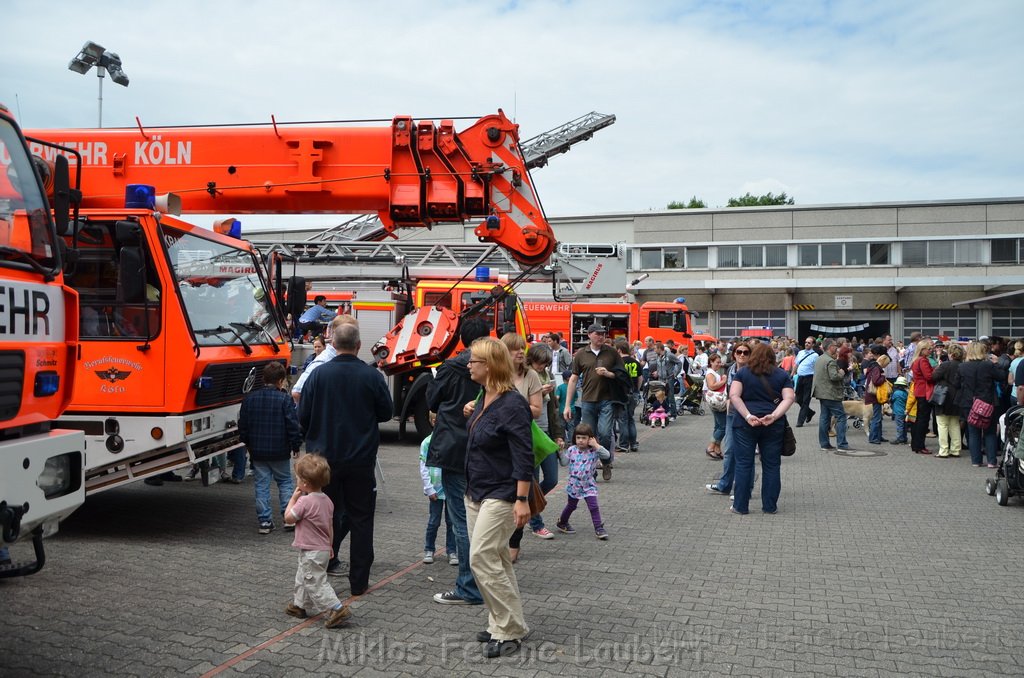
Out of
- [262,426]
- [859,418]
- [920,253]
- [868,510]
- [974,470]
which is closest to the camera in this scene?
[262,426]

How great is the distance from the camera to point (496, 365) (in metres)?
5.20

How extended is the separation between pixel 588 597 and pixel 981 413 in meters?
8.94

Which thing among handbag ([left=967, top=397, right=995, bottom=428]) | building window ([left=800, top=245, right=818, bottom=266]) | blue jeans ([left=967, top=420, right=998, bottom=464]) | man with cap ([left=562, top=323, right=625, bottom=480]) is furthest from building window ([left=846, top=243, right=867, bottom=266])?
man with cap ([left=562, top=323, right=625, bottom=480])

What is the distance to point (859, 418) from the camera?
58.6 feet

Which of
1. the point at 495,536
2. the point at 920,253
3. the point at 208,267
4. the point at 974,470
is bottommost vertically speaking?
the point at 974,470

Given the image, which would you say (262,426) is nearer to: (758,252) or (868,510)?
(868,510)

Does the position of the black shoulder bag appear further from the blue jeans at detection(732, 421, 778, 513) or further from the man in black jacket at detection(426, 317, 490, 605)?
the man in black jacket at detection(426, 317, 490, 605)

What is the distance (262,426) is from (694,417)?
1506 cm

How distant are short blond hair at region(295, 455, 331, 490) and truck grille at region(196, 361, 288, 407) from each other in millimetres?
2300

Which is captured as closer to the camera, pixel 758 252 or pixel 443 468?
pixel 443 468

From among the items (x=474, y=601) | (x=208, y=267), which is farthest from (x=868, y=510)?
(x=208, y=267)

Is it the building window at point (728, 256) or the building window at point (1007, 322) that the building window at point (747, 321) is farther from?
the building window at point (1007, 322)

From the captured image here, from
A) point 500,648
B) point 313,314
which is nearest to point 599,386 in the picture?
point 313,314

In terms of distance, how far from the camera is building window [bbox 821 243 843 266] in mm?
44312
